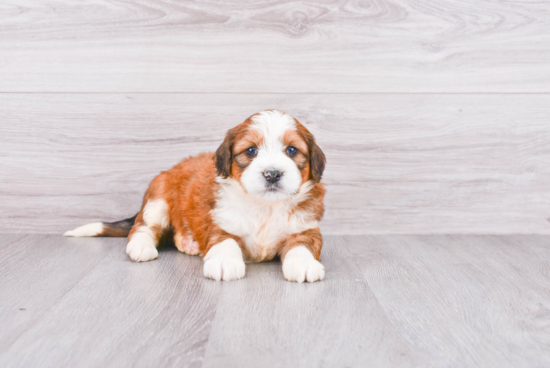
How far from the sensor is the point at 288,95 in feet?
9.14

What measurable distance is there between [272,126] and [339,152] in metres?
0.90

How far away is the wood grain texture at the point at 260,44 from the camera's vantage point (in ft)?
9.00

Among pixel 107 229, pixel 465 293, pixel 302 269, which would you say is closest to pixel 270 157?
pixel 302 269

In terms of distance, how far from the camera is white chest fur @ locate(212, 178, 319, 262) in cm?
216

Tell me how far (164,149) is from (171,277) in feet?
3.60

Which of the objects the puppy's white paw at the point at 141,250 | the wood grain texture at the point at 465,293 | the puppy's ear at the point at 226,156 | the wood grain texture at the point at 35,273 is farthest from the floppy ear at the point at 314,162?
the wood grain texture at the point at 35,273

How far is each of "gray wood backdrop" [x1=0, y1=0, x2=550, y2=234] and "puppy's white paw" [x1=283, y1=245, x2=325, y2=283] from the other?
101cm

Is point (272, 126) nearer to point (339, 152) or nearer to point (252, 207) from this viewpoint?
point (252, 207)

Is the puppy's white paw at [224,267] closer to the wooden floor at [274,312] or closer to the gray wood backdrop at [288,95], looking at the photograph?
the wooden floor at [274,312]

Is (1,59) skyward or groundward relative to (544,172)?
skyward

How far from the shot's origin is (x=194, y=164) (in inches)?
99.8

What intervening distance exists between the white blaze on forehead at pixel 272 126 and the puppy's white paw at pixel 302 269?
50 centimetres

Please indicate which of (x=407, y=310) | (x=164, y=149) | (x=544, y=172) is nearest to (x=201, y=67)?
(x=164, y=149)

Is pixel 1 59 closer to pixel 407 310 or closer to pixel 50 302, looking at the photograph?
pixel 50 302
